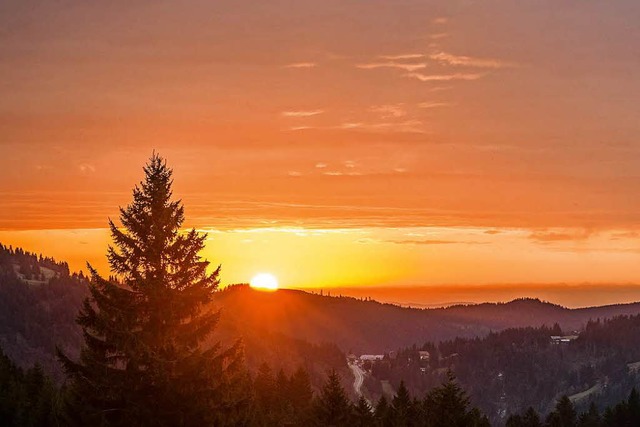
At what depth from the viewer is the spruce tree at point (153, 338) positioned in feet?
96.5

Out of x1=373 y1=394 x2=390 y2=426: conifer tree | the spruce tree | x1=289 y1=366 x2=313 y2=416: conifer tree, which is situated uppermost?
the spruce tree

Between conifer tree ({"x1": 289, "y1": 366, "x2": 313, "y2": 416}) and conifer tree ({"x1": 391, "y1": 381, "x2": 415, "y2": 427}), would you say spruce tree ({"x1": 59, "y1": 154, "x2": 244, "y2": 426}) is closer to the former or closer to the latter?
conifer tree ({"x1": 391, "y1": 381, "x2": 415, "y2": 427})

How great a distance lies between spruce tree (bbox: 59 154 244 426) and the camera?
29406mm

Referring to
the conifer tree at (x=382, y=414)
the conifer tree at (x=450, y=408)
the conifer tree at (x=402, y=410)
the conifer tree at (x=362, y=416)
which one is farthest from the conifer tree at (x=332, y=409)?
the conifer tree at (x=402, y=410)

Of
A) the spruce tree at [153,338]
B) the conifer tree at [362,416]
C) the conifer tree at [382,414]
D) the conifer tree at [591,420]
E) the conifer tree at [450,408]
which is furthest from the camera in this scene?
the conifer tree at [591,420]

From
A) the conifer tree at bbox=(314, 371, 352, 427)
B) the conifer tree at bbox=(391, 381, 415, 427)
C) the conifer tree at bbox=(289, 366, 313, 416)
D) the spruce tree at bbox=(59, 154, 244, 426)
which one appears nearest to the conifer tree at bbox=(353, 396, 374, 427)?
the conifer tree at bbox=(391, 381, 415, 427)

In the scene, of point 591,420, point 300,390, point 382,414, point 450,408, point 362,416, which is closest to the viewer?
point 450,408

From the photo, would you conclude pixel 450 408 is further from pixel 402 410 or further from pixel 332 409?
pixel 402 410

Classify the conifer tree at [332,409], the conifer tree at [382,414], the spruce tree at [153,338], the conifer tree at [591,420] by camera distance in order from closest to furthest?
the spruce tree at [153,338]
the conifer tree at [332,409]
the conifer tree at [382,414]
the conifer tree at [591,420]

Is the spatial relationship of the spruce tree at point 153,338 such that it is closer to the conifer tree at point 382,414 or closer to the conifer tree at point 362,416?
the conifer tree at point 362,416

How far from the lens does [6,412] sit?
6366 centimetres

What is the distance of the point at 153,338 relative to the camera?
29.8 m

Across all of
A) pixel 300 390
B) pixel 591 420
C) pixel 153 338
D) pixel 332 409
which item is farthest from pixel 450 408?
pixel 591 420

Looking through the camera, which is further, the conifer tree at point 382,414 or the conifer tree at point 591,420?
the conifer tree at point 591,420
